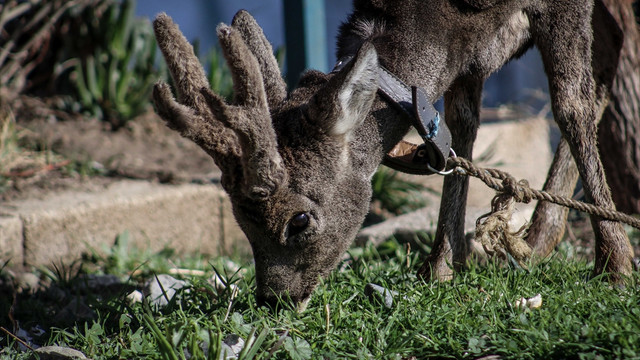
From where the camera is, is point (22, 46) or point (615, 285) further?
point (22, 46)

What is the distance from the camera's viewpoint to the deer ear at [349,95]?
277 cm

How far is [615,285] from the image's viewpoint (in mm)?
3154

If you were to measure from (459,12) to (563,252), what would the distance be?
1.69 metres

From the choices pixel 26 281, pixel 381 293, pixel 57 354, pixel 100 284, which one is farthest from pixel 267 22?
pixel 57 354

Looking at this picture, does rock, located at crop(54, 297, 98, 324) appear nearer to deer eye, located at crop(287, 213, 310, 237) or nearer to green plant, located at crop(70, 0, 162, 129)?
deer eye, located at crop(287, 213, 310, 237)

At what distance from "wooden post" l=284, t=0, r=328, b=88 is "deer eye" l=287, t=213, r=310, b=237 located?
13.6 feet

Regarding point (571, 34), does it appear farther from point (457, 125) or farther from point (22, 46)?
point (22, 46)


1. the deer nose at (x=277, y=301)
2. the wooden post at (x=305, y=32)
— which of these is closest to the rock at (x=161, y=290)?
the deer nose at (x=277, y=301)

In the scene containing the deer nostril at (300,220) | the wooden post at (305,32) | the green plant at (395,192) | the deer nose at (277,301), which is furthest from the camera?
the wooden post at (305,32)

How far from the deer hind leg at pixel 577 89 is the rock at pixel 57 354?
264 cm

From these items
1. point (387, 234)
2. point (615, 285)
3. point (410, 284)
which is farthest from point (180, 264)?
point (615, 285)

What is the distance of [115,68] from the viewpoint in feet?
24.1

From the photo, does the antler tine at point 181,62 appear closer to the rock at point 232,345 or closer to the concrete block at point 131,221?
the rock at point 232,345

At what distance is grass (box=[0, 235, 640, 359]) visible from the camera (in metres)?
2.48
